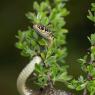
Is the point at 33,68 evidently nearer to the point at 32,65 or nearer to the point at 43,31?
the point at 32,65

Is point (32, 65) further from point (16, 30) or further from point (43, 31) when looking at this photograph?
point (16, 30)

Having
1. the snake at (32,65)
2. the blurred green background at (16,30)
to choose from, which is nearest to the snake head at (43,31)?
the snake at (32,65)

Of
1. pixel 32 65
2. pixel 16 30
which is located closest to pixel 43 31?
pixel 32 65

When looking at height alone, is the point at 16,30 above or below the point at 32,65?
above

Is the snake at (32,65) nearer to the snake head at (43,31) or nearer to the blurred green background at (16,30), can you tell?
the snake head at (43,31)

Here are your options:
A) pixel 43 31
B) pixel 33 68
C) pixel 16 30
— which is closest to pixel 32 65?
pixel 33 68

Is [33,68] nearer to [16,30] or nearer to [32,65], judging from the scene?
[32,65]

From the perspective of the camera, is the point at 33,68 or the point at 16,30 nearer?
the point at 33,68

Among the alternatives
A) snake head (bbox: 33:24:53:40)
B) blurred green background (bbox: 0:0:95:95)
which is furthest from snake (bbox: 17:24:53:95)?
blurred green background (bbox: 0:0:95:95)

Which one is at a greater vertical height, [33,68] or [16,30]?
[16,30]
